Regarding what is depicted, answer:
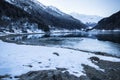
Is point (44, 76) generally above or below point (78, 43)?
above

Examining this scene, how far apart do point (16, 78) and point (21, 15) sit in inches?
Answer: 5965

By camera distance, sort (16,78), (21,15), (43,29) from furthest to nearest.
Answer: (43,29) < (21,15) < (16,78)

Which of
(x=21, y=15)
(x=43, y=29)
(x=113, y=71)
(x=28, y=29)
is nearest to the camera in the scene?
(x=113, y=71)

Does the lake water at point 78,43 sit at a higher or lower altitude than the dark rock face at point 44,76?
lower

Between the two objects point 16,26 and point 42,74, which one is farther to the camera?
point 16,26

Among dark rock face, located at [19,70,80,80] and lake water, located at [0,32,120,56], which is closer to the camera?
dark rock face, located at [19,70,80,80]

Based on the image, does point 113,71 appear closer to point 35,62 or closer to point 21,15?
point 35,62

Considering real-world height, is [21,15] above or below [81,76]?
above

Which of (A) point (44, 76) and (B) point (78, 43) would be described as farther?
(B) point (78, 43)

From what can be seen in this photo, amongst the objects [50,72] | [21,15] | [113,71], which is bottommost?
[113,71]

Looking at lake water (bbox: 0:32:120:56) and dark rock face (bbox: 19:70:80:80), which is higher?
dark rock face (bbox: 19:70:80:80)

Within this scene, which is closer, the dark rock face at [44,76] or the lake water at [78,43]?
the dark rock face at [44,76]

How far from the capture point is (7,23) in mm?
127688

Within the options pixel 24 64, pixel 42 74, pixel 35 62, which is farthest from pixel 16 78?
pixel 35 62
